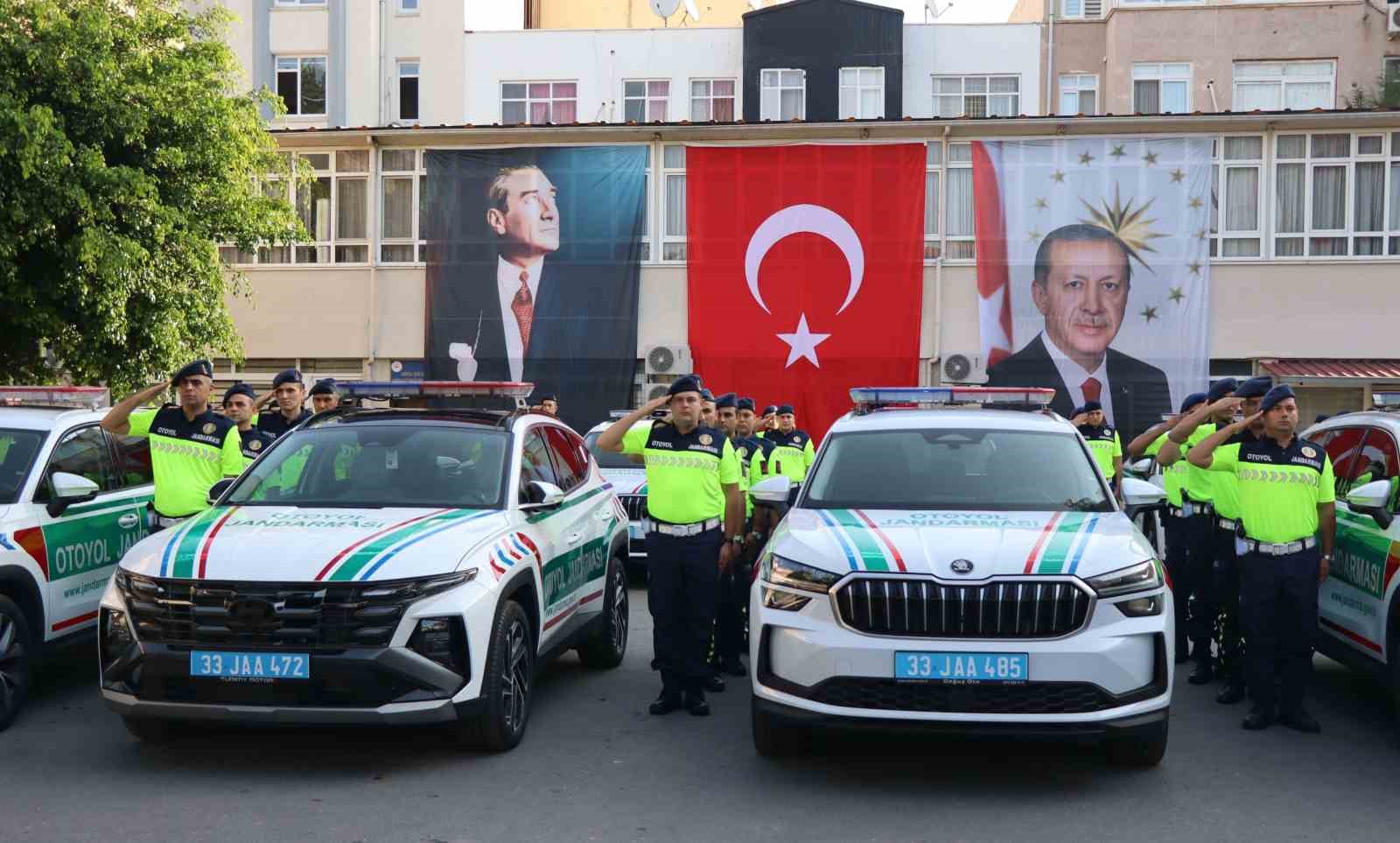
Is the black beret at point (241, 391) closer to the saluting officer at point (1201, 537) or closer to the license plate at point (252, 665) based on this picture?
the license plate at point (252, 665)

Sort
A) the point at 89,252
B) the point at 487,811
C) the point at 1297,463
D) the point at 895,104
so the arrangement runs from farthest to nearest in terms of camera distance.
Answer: the point at 895,104 < the point at 89,252 < the point at 1297,463 < the point at 487,811

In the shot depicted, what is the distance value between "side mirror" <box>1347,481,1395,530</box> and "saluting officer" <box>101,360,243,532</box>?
A: 6430mm

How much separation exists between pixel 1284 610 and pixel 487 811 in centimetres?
437

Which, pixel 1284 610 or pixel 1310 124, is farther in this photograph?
pixel 1310 124

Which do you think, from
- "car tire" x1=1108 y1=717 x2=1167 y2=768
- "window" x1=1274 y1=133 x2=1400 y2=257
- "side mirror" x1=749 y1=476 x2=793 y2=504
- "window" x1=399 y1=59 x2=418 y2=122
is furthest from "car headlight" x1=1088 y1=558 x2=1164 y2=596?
"window" x1=399 y1=59 x2=418 y2=122

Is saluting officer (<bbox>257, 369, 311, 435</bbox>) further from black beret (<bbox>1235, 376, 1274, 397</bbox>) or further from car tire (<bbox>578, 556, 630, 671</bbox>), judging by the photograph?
black beret (<bbox>1235, 376, 1274, 397</bbox>)

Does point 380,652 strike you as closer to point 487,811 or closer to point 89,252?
point 487,811

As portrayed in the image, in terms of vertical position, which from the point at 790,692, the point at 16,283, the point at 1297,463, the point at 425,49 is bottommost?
the point at 790,692

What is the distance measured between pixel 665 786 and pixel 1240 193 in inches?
846

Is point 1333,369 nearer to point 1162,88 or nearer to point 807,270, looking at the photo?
point 807,270

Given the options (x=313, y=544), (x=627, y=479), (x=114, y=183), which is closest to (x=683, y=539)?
(x=313, y=544)

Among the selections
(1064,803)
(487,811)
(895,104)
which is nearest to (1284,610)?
(1064,803)

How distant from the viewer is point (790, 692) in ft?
19.4

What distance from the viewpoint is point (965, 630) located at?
576 centimetres
